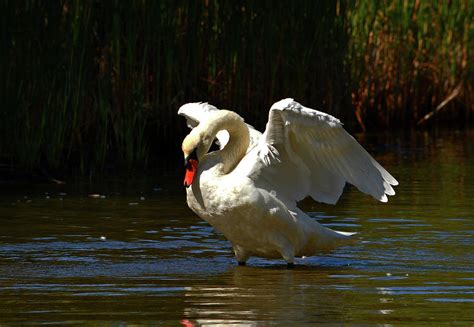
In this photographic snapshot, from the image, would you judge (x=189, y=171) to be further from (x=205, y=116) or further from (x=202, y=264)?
(x=205, y=116)

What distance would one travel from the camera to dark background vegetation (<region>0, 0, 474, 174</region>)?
449 inches

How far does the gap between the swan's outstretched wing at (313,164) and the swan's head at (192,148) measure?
13.1 inches

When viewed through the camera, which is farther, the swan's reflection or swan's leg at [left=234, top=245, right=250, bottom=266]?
swan's leg at [left=234, top=245, right=250, bottom=266]

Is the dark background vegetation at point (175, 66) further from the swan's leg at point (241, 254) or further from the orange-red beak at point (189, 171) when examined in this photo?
the swan's leg at point (241, 254)

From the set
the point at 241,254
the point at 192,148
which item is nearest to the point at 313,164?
the point at 241,254

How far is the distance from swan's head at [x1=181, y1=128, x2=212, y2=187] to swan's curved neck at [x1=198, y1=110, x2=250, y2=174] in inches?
1.1

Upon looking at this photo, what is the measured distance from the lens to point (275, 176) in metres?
7.90

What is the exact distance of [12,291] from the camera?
6.58 meters

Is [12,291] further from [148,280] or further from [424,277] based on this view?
[424,277]

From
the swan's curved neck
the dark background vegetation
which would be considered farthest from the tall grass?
the swan's curved neck

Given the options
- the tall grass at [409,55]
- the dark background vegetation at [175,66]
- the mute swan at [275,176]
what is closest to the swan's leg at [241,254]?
the mute swan at [275,176]

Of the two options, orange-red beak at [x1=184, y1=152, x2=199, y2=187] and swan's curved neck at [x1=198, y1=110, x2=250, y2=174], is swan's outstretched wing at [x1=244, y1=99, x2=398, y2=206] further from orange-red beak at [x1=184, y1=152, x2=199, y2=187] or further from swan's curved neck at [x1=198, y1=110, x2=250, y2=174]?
orange-red beak at [x1=184, y1=152, x2=199, y2=187]

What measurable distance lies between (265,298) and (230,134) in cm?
168

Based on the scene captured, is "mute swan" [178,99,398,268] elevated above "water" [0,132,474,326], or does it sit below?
above
